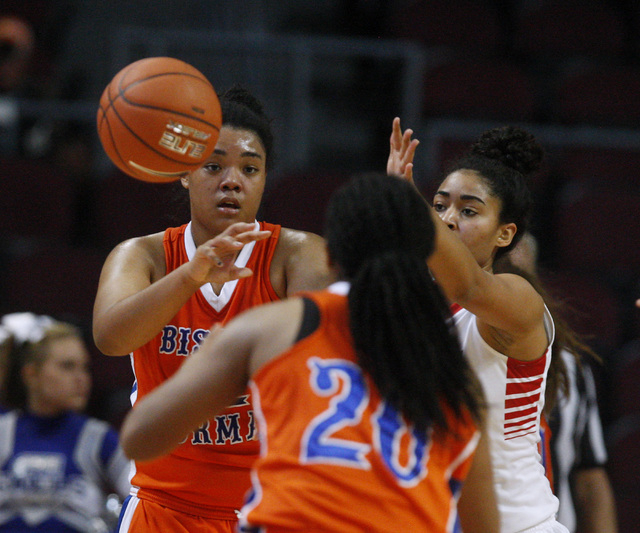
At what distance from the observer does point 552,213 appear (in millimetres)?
6469

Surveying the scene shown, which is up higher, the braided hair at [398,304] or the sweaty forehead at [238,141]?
the sweaty forehead at [238,141]

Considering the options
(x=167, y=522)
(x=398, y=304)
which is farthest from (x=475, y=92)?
(x=398, y=304)

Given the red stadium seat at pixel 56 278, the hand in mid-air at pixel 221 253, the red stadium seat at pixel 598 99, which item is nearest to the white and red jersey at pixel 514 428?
the hand in mid-air at pixel 221 253

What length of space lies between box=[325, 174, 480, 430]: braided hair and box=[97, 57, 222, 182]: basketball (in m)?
0.87

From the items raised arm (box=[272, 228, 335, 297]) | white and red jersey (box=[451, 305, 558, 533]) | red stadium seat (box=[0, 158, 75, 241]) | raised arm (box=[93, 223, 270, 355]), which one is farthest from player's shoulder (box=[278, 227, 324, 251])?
red stadium seat (box=[0, 158, 75, 241])

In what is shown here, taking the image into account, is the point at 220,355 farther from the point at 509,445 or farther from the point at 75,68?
the point at 75,68

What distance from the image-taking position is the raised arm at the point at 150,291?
7.91 feet

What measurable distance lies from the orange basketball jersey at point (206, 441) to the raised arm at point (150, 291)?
149mm

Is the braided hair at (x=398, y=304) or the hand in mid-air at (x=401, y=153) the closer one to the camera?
the braided hair at (x=398, y=304)

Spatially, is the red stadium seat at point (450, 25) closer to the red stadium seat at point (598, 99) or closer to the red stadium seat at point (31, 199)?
the red stadium seat at point (598, 99)

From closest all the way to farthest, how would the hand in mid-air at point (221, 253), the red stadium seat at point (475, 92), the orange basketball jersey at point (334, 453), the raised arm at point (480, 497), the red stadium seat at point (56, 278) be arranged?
1. the orange basketball jersey at point (334, 453)
2. the raised arm at point (480, 497)
3. the hand in mid-air at point (221, 253)
4. the red stadium seat at point (56, 278)
5. the red stadium seat at point (475, 92)

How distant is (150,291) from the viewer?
98.9 inches

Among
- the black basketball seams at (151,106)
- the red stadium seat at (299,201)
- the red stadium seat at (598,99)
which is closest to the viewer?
the black basketball seams at (151,106)

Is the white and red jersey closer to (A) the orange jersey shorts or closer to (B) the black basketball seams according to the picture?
(A) the orange jersey shorts
